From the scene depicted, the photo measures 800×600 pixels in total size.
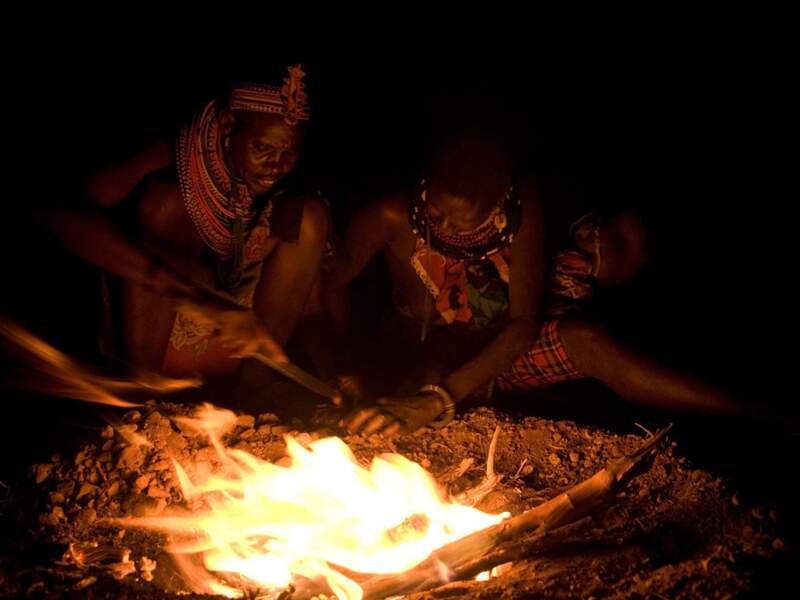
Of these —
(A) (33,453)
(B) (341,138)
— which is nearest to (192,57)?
(B) (341,138)

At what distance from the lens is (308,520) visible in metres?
2.33

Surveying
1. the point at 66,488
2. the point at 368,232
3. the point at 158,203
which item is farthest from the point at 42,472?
the point at 368,232

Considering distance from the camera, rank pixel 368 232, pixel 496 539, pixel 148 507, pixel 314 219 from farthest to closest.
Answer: pixel 368 232, pixel 314 219, pixel 148 507, pixel 496 539

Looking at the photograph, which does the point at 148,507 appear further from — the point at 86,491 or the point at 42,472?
the point at 42,472

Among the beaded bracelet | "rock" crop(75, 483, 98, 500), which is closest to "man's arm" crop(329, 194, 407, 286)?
the beaded bracelet

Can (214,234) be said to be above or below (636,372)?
above

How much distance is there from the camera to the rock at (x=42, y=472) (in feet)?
7.79

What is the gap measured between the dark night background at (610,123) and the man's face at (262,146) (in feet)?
6.41

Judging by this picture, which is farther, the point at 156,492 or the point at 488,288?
the point at 488,288

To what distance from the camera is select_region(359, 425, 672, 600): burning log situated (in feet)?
6.75

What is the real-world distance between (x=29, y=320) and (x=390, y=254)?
243cm

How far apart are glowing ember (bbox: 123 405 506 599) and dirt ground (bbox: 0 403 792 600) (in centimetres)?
10

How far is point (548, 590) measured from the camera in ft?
6.49

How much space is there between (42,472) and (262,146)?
1.63 m
